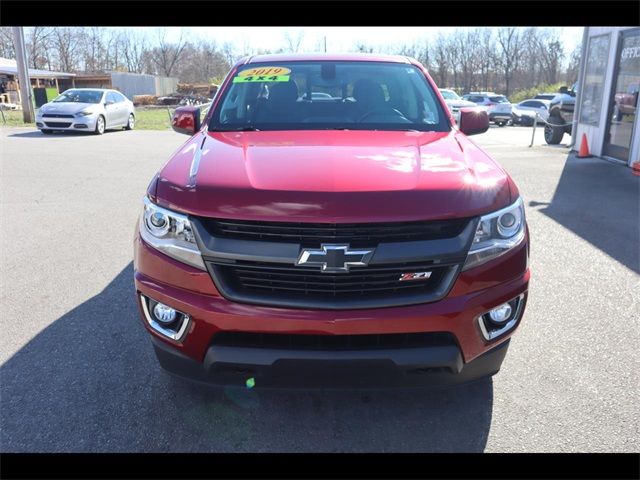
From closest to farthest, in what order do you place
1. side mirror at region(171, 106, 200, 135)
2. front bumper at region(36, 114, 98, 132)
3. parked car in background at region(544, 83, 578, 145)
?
1. side mirror at region(171, 106, 200, 135)
2. parked car in background at region(544, 83, 578, 145)
3. front bumper at region(36, 114, 98, 132)

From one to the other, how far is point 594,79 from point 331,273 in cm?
1259

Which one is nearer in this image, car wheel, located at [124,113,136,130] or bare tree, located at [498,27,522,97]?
car wheel, located at [124,113,136,130]

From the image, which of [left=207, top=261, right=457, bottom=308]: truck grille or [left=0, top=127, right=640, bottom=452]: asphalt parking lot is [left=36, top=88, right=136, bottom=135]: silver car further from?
[left=207, top=261, right=457, bottom=308]: truck grille

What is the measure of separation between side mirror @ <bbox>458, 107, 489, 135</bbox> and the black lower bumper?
2.19 metres

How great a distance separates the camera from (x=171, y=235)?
94.5 inches

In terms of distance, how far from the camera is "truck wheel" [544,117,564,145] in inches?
609

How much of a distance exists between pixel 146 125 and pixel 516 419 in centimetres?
2227

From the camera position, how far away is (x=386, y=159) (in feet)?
8.86

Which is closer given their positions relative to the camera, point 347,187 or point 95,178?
point 347,187

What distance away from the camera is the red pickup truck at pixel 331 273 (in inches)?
88.4

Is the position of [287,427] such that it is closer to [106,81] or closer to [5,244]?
[5,244]

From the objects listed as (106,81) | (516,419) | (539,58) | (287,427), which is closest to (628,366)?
(516,419)

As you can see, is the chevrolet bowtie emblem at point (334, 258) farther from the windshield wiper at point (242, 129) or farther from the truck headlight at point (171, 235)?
the windshield wiper at point (242, 129)

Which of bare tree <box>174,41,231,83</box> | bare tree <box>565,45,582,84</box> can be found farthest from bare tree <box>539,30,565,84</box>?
bare tree <box>174,41,231,83</box>
